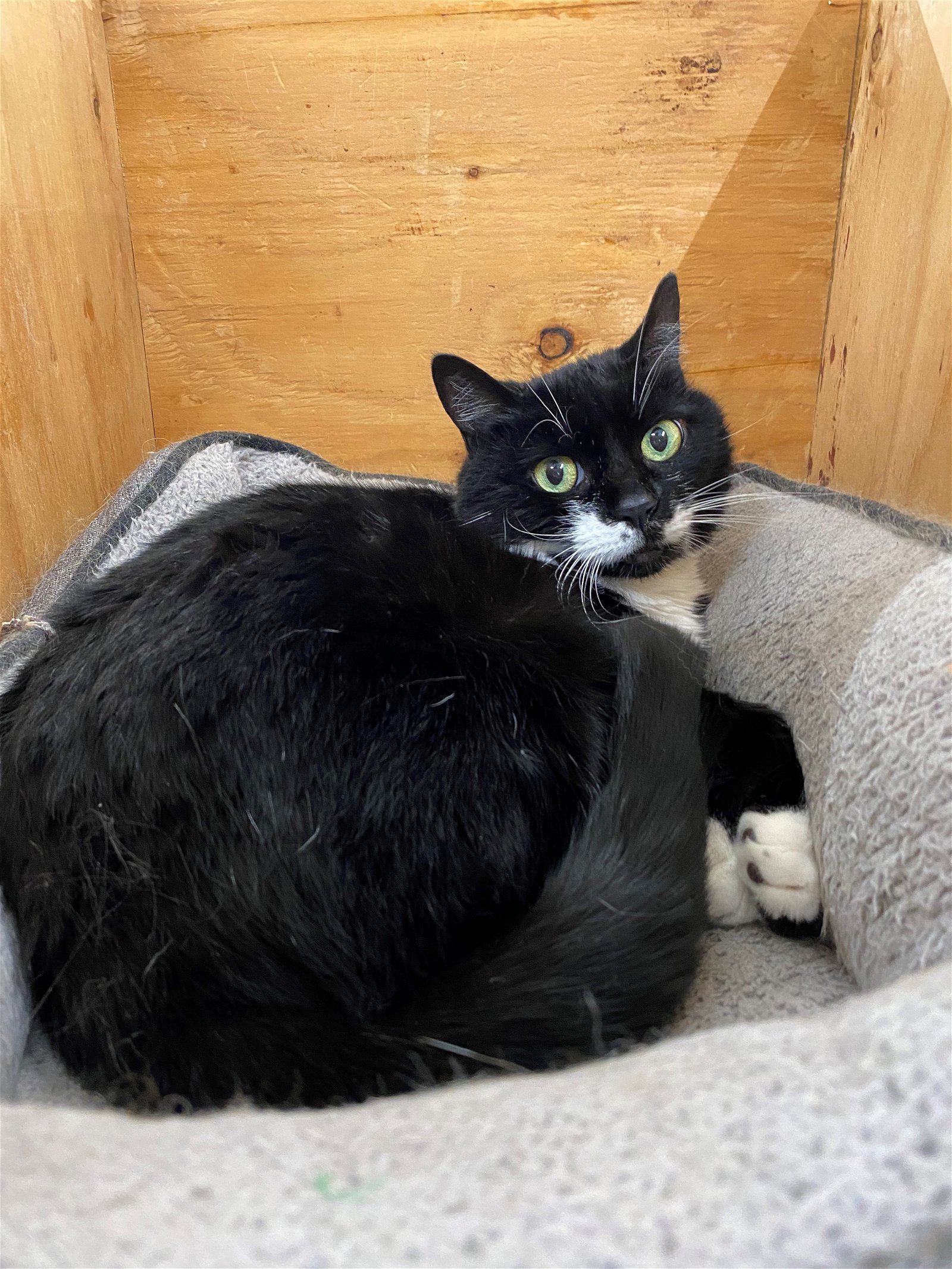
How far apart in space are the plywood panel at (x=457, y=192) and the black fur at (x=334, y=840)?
1.02 metres

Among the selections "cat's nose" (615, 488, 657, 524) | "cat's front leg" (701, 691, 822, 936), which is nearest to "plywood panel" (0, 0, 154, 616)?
"cat's nose" (615, 488, 657, 524)

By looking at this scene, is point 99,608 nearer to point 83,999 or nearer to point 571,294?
point 83,999

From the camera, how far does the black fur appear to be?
2.13ft

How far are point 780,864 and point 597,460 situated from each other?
0.55 metres

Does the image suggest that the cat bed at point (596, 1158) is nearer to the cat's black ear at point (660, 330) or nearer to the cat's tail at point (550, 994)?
the cat's tail at point (550, 994)

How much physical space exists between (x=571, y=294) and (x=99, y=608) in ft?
3.86

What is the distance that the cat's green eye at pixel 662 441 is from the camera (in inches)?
46.9

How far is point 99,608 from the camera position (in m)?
0.90

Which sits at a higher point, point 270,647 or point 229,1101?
point 270,647

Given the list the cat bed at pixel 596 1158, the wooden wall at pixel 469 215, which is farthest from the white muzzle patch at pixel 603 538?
the wooden wall at pixel 469 215

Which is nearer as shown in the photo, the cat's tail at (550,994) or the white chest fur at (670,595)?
the cat's tail at (550,994)

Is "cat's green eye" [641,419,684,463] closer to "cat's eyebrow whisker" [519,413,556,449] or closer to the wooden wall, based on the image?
"cat's eyebrow whisker" [519,413,556,449]

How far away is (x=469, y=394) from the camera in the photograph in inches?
48.5

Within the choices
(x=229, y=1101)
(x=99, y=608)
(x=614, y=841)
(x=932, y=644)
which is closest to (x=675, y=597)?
(x=932, y=644)
